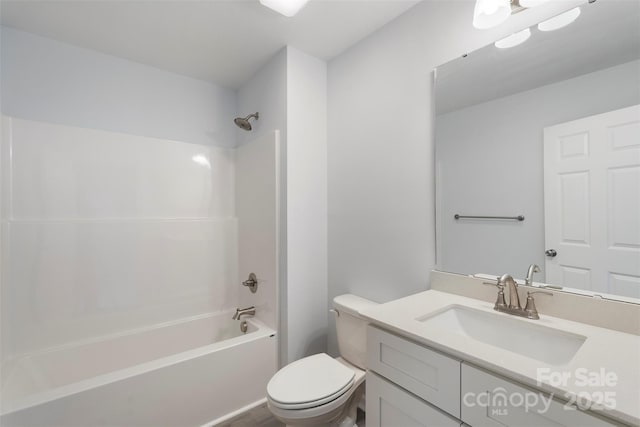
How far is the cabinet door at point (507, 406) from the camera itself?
64 centimetres

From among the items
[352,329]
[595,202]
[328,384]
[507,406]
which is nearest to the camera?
[507,406]

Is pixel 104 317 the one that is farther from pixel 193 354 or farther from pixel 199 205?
pixel 199 205

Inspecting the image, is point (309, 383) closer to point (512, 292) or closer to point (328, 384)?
point (328, 384)

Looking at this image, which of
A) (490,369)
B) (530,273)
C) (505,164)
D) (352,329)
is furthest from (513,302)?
(352,329)

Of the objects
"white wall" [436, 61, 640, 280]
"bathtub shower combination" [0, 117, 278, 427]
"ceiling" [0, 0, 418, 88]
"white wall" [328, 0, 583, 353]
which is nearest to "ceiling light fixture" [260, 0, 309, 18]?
"ceiling" [0, 0, 418, 88]

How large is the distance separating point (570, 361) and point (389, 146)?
1274mm

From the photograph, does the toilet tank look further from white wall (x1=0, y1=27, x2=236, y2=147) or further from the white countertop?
white wall (x1=0, y1=27, x2=236, y2=147)

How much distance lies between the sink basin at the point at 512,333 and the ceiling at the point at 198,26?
1.68 m

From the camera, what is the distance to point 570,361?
→ 762mm

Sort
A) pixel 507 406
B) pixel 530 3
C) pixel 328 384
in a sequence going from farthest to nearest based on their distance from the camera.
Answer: pixel 328 384 < pixel 530 3 < pixel 507 406

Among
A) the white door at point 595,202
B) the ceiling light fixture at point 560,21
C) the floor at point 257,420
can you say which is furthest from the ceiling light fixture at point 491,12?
the floor at point 257,420

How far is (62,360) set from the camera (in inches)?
70.2

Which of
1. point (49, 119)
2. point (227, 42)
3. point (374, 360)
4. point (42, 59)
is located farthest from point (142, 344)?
point (227, 42)

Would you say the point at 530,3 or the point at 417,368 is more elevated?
the point at 530,3
